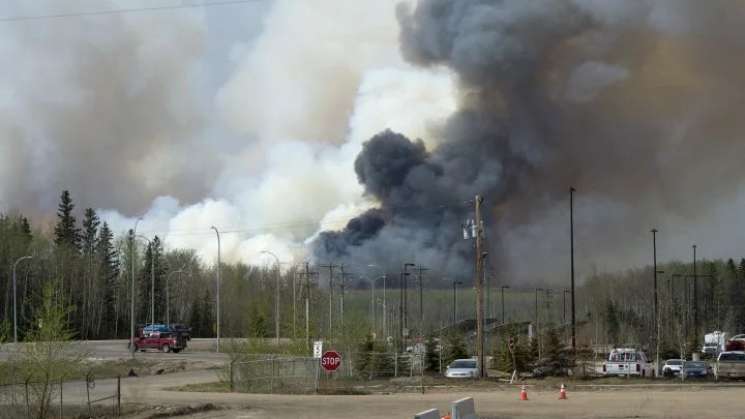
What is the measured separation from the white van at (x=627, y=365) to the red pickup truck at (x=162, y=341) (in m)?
39.1

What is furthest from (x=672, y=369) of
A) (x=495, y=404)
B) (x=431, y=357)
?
(x=495, y=404)

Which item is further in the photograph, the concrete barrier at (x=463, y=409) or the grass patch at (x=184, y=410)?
the grass patch at (x=184, y=410)

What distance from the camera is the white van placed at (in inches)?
2399

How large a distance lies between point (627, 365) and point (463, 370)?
34.0 ft

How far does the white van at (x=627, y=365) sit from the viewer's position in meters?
60.9

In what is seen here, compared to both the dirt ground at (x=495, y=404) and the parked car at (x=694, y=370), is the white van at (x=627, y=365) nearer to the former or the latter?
the parked car at (x=694, y=370)

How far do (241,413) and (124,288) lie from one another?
342ft

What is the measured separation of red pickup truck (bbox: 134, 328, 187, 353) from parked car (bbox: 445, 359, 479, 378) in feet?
111

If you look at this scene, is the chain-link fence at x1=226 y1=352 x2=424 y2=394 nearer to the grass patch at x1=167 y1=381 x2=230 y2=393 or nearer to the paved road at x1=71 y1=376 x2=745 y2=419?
the grass patch at x1=167 y1=381 x2=230 y2=393

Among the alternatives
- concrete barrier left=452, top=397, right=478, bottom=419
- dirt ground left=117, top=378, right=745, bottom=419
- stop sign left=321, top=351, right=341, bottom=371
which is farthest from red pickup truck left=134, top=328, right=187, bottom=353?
concrete barrier left=452, top=397, right=478, bottom=419

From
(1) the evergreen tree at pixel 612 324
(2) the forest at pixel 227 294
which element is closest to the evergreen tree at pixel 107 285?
(2) the forest at pixel 227 294

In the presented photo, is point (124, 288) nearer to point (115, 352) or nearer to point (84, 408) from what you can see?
point (115, 352)

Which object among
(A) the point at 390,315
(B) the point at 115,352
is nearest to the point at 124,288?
(A) the point at 390,315

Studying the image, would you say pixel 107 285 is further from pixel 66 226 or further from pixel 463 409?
pixel 463 409
